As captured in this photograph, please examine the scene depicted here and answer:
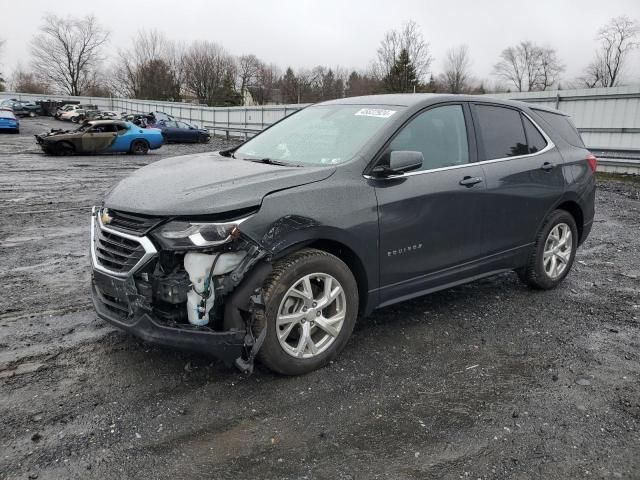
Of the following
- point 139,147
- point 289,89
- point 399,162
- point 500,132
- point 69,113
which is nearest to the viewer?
point 399,162

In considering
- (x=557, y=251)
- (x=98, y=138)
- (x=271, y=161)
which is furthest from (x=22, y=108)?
(x=557, y=251)

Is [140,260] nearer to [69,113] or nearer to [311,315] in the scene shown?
[311,315]

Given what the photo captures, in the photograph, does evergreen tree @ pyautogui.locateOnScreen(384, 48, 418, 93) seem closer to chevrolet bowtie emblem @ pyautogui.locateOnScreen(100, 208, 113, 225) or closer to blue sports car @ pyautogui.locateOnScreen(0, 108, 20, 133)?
blue sports car @ pyautogui.locateOnScreen(0, 108, 20, 133)

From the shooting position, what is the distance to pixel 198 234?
3072mm

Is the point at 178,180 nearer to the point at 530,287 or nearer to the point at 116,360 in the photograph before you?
the point at 116,360

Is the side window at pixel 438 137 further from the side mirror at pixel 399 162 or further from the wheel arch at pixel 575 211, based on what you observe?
the wheel arch at pixel 575 211

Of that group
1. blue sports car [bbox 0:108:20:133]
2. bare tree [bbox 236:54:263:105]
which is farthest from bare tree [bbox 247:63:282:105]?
blue sports car [bbox 0:108:20:133]

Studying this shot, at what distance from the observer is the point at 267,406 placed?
10.5ft

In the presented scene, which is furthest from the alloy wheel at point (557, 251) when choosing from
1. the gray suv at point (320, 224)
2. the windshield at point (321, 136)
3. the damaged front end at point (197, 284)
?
the damaged front end at point (197, 284)

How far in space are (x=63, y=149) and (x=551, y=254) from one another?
19605 mm

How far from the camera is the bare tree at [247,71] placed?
84238 millimetres

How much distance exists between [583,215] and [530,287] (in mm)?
964

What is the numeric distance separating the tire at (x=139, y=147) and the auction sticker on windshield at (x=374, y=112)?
1944cm

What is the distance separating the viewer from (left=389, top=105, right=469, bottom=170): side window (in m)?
4.02
